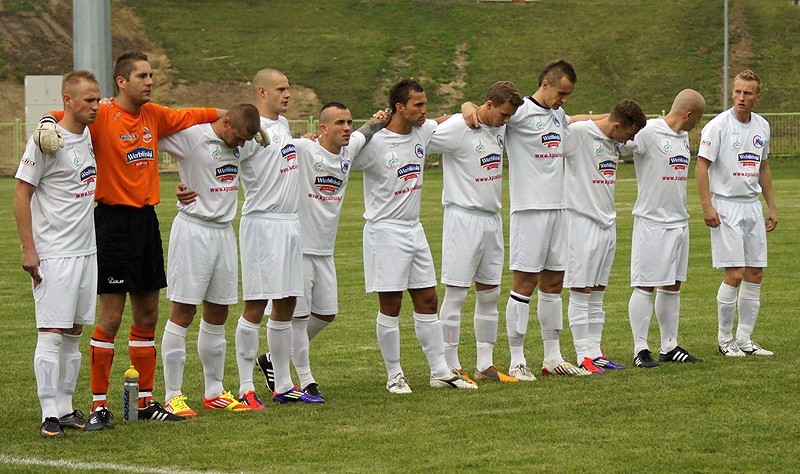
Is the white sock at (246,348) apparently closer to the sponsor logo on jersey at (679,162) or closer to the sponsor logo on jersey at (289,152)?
the sponsor logo on jersey at (289,152)

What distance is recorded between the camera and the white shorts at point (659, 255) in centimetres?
1099

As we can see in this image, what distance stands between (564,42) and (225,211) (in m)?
54.6

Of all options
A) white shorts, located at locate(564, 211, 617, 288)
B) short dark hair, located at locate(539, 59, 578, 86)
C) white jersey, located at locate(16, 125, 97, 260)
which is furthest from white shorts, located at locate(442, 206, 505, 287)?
white jersey, located at locate(16, 125, 97, 260)

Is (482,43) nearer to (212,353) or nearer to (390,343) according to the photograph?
(390,343)

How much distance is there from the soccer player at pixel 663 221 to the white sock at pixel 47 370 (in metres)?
4.82

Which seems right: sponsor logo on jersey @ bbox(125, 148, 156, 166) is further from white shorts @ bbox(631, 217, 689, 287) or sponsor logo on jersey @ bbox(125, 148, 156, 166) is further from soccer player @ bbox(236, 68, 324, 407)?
white shorts @ bbox(631, 217, 689, 287)

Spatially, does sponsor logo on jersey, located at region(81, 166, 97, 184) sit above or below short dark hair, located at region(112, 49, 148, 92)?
below

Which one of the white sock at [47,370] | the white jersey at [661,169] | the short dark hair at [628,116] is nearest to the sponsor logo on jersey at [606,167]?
the white jersey at [661,169]

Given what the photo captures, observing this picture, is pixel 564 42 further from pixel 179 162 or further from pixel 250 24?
pixel 179 162

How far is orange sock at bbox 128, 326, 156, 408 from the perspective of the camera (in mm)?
8898

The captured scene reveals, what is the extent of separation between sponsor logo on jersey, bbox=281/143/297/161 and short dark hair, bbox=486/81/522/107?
63.7 inches

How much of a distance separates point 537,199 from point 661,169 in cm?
128

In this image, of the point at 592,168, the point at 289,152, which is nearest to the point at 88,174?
the point at 289,152

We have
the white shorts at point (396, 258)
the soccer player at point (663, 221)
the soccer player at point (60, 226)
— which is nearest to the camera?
the soccer player at point (60, 226)
